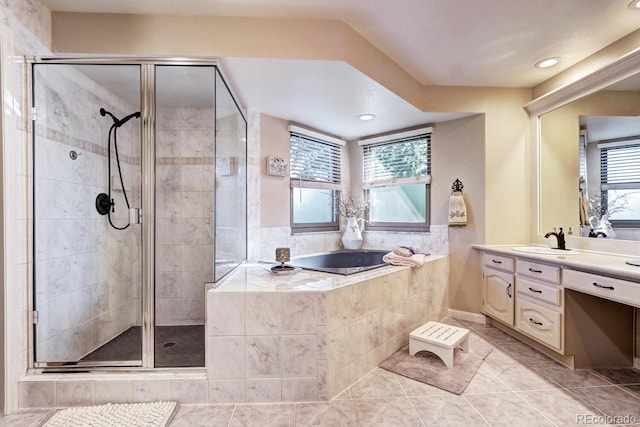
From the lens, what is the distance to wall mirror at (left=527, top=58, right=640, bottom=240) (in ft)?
7.09

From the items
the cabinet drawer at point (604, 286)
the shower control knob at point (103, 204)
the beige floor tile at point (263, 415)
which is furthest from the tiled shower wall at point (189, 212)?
the cabinet drawer at point (604, 286)

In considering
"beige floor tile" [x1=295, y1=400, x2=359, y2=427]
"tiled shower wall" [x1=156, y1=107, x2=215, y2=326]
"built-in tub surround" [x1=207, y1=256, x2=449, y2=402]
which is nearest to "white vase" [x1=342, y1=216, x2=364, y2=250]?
"tiled shower wall" [x1=156, y1=107, x2=215, y2=326]

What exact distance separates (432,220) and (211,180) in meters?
2.48

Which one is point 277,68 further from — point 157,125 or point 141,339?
point 141,339

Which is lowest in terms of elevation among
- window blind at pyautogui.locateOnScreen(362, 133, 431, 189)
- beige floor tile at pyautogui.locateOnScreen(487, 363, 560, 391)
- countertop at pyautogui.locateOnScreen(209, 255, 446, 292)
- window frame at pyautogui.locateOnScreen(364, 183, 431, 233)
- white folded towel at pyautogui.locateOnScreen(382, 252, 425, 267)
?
beige floor tile at pyautogui.locateOnScreen(487, 363, 560, 391)

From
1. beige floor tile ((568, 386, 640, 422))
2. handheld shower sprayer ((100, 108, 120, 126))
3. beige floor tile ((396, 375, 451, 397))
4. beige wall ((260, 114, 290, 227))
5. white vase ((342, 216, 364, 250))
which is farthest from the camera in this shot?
white vase ((342, 216, 364, 250))

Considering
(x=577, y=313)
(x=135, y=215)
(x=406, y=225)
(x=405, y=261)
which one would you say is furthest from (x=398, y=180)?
(x=135, y=215)

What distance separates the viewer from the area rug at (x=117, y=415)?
1525 mm

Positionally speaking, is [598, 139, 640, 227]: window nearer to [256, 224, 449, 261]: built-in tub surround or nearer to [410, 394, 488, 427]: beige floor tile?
[256, 224, 449, 261]: built-in tub surround

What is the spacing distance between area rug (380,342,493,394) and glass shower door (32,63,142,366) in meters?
1.81

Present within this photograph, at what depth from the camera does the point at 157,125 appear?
202 centimetres

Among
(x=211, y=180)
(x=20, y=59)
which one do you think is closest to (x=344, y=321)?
(x=211, y=180)

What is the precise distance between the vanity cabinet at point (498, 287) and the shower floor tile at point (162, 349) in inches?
103

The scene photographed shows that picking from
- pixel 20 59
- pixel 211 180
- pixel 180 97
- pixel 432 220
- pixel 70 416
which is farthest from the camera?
pixel 432 220
